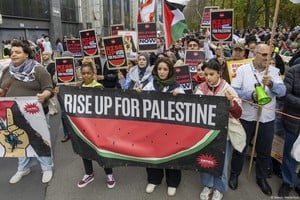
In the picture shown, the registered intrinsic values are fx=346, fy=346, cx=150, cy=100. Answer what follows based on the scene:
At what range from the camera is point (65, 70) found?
625 cm

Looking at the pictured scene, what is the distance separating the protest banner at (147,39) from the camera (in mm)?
6926

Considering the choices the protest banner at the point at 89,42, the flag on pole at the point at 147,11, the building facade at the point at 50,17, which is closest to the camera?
the protest banner at the point at 89,42

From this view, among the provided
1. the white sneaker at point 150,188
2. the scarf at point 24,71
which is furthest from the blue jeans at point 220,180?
the scarf at point 24,71

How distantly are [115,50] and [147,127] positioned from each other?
90.1 inches

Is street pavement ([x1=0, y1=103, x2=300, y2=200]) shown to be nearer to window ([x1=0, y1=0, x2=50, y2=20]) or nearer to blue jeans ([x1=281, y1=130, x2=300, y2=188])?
blue jeans ([x1=281, y1=130, x2=300, y2=188])

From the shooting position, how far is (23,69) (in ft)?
14.7

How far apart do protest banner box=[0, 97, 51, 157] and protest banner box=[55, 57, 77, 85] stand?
1.71 m

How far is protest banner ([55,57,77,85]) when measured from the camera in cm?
621

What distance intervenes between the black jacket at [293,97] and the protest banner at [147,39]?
333 centimetres

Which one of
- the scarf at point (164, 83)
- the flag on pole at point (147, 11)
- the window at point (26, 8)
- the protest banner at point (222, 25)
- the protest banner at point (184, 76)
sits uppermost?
the window at point (26, 8)

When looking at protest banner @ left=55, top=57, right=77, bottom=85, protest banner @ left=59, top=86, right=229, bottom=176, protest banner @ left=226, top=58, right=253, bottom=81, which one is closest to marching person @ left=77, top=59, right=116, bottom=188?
protest banner @ left=59, top=86, right=229, bottom=176

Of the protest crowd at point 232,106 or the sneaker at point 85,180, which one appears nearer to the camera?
the protest crowd at point 232,106

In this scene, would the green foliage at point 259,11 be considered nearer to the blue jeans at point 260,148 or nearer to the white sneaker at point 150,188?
the blue jeans at point 260,148

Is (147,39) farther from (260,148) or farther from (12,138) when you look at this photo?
(260,148)
